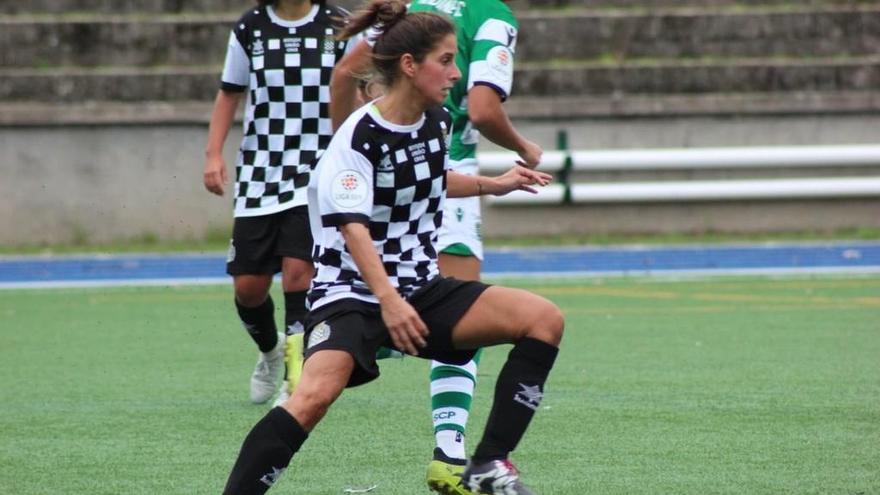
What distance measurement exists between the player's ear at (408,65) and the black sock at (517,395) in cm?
85

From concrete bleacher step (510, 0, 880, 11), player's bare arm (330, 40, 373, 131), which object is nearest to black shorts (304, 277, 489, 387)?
player's bare arm (330, 40, 373, 131)

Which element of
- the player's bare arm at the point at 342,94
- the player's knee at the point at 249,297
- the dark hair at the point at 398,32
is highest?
the dark hair at the point at 398,32

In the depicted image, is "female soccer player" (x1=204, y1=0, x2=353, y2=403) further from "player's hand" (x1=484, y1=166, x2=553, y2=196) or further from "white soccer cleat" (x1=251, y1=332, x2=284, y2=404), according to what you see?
"player's hand" (x1=484, y1=166, x2=553, y2=196)

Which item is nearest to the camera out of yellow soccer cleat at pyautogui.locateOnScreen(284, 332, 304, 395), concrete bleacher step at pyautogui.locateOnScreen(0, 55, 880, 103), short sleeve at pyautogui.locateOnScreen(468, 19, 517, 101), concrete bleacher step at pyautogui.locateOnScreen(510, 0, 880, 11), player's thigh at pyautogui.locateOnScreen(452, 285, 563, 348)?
player's thigh at pyautogui.locateOnScreen(452, 285, 563, 348)

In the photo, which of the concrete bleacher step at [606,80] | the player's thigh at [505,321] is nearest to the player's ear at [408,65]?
the player's thigh at [505,321]

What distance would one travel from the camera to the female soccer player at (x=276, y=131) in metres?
6.76

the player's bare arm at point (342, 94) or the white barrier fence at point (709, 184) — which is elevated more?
the player's bare arm at point (342, 94)

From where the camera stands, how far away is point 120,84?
17953 mm

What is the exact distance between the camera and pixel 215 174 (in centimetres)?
677

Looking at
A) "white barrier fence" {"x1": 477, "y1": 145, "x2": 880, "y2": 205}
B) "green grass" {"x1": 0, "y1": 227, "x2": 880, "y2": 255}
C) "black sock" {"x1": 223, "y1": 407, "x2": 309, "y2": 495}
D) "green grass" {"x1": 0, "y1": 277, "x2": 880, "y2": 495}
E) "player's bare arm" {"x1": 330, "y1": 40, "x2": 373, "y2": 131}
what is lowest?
"green grass" {"x1": 0, "y1": 227, "x2": 880, "y2": 255}

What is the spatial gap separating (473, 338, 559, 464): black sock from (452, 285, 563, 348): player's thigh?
4cm

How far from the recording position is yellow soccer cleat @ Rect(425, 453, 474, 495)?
4852 mm

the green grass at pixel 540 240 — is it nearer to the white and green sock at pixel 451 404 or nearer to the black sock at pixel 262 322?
the black sock at pixel 262 322

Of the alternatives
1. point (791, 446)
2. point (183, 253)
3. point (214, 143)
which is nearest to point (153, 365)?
point (214, 143)
